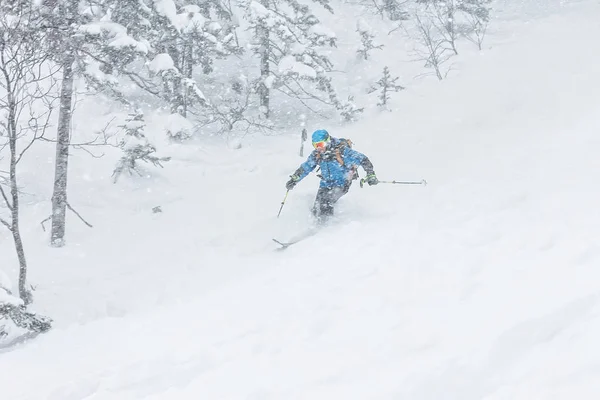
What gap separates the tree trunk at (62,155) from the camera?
9.47m

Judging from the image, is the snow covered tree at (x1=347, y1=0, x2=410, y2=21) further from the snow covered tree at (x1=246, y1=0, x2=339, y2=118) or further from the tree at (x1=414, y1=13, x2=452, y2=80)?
the snow covered tree at (x1=246, y1=0, x2=339, y2=118)

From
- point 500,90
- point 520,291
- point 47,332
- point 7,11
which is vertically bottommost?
point 47,332

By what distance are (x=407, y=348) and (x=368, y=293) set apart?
1.50 m

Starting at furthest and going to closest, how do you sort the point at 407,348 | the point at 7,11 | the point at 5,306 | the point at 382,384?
the point at 7,11 < the point at 5,306 < the point at 407,348 < the point at 382,384

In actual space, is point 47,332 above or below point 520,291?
below

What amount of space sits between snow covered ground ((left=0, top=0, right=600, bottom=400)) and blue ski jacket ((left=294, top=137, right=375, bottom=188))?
2.39ft

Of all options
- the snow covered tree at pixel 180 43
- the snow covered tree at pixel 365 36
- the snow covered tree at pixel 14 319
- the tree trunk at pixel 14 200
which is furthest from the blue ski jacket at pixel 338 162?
the snow covered tree at pixel 365 36

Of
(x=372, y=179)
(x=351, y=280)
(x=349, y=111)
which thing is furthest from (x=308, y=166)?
(x=349, y=111)

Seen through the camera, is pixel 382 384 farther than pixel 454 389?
Yes

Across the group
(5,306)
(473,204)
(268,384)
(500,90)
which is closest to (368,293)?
(268,384)

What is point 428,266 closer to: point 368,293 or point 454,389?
point 368,293

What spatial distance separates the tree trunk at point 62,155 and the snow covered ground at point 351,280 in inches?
22.0

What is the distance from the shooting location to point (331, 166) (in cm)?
905

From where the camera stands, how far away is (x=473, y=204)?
7707 millimetres
